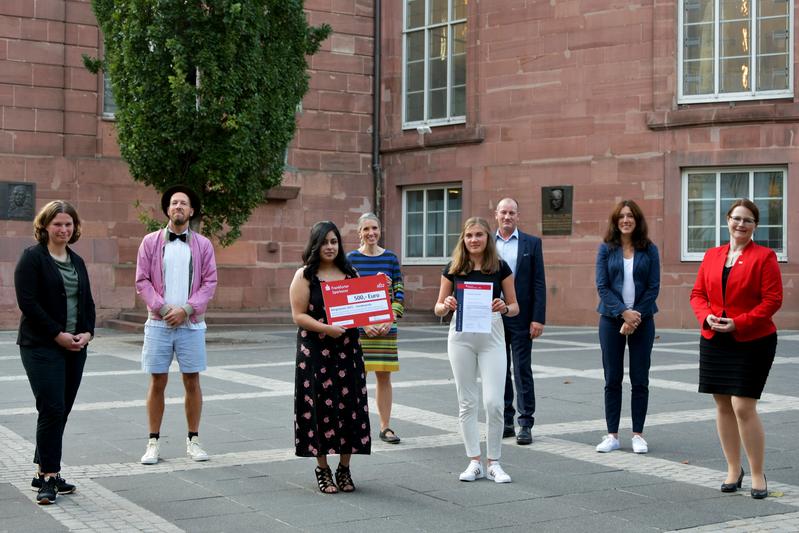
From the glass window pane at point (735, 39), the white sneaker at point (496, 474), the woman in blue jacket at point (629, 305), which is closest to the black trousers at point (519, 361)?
the woman in blue jacket at point (629, 305)

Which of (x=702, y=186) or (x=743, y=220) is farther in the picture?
(x=702, y=186)

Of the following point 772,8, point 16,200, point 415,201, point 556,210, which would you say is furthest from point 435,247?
point 16,200

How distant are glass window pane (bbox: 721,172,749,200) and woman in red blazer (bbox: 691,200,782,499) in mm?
14556

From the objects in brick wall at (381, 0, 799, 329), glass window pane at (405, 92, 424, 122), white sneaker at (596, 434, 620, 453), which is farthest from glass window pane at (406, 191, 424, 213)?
white sneaker at (596, 434, 620, 453)

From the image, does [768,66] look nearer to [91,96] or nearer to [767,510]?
[91,96]

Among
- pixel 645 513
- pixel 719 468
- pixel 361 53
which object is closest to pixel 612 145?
pixel 361 53

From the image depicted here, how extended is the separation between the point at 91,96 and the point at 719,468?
17.3 m

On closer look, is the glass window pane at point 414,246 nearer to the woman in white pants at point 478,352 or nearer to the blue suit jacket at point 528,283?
the blue suit jacket at point 528,283

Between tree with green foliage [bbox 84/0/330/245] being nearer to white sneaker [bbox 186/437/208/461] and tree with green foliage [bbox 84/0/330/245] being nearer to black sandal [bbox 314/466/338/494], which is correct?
white sneaker [bbox 186/437/208/461]

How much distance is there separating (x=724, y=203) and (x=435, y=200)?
6567 mm

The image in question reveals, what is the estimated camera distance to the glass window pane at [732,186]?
2053cm

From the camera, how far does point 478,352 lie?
7.00 m

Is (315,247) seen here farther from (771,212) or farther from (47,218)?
(771,212)

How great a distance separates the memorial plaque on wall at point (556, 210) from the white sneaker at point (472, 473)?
15.3m
